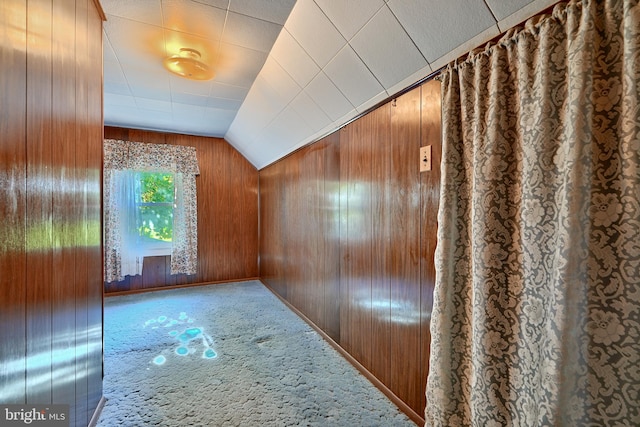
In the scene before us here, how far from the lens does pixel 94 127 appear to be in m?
1.68

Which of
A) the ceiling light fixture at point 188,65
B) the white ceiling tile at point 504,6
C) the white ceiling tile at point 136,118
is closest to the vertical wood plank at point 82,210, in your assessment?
the ceiling light fixture at point 188,65

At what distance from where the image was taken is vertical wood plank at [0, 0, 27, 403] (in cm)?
79

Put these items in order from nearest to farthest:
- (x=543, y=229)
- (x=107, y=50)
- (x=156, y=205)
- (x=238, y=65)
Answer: (x=543, y=229)
(x=107, y=50)
(x=238, y=65)
(x=156, y=205)

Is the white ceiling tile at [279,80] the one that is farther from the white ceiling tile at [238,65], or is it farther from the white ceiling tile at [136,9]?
the white ceiling tile at [136,9]

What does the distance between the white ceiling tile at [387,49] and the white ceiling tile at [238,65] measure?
102cm

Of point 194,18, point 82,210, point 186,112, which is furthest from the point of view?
point 186,112

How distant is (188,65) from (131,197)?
2672 millimetres

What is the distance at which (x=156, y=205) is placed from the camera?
4.31 meters

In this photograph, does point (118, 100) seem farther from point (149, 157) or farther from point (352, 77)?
point (352, 77)

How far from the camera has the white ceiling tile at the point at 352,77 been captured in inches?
68.7

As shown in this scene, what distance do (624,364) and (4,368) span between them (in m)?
1.80

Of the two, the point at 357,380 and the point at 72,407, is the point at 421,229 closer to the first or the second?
the point at 357,380

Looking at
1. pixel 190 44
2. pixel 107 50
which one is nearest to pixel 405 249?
pixel 190 44

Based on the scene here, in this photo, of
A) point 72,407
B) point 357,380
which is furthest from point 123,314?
point 357,380
